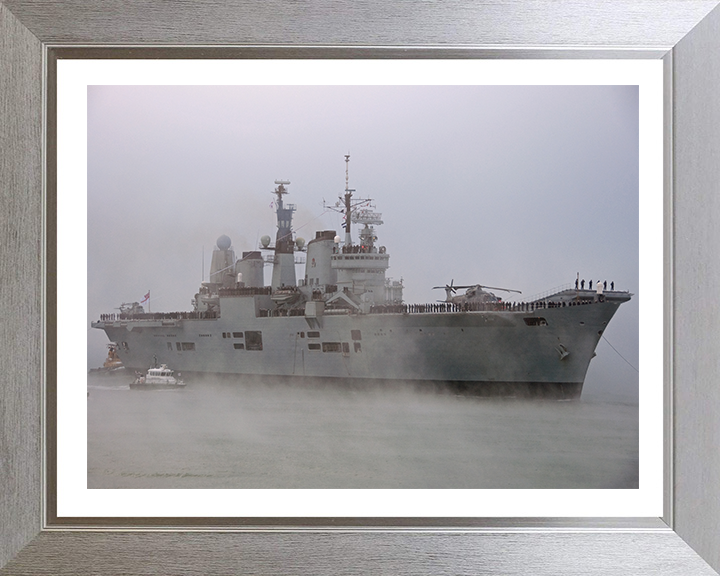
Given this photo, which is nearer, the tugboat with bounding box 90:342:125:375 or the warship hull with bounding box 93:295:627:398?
the tugboat with bounding box 90:342:125:375

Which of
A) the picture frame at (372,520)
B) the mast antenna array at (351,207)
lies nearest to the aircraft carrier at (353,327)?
the mast antenna array at (351,207)

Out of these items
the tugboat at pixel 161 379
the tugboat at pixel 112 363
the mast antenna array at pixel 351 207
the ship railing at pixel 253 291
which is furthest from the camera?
the ship railing at pixel 253 291

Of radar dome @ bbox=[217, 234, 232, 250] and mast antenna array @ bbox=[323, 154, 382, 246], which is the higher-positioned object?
mast antenna array @ bbox=[323, 154, 382, 246]

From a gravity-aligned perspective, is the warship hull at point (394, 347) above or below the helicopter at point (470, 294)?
below

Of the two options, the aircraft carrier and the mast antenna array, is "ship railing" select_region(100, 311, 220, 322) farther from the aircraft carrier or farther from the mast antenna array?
the mast antenna array

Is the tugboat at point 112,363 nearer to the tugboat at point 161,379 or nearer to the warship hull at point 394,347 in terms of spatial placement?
the warship hull at point 394,347

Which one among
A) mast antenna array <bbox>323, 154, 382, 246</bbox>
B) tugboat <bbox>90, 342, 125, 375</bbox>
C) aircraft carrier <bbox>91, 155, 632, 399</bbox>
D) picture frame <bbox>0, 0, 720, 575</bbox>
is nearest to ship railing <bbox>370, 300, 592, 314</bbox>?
aircraft carrier <bbox>91, 155, 632, 399</bbox>

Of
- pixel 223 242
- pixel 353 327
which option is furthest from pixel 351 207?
pixel 353 327

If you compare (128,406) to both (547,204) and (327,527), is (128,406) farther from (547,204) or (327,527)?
(547,204)
